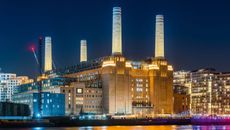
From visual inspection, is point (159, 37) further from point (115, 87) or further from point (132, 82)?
Result: point (115, 87)

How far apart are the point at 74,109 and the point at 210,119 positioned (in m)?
30.2

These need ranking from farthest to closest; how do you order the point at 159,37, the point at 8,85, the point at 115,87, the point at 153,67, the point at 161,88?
the point at 8,85
the point at 159,37
the point at 161,88
the point at 153,67
the point at 115,87

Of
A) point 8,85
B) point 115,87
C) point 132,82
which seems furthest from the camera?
point 8,85

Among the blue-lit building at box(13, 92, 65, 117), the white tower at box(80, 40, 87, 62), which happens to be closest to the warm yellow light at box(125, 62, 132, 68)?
the blue-lit building at box(13, 92, 65, 117)

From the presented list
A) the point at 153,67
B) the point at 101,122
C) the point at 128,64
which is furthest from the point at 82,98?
the point at 153,67

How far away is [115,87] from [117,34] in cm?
1190

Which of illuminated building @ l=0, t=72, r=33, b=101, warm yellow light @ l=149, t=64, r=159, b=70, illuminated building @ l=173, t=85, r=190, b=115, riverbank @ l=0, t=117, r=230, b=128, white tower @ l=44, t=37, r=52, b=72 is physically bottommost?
riverbank @ l=0, t=117, r=230, b=128

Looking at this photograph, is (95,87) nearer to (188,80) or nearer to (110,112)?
(110,112)

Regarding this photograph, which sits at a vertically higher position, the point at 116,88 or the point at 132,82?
the point at 132,82

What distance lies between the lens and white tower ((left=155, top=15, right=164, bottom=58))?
13288 cm

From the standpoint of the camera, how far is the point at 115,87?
123188 mm

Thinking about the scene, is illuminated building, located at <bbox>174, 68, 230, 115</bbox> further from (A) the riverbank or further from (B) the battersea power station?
(A) the riverbank

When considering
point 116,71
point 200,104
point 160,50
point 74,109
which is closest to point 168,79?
point 160,50

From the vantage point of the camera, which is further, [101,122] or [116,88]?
[116,88]
